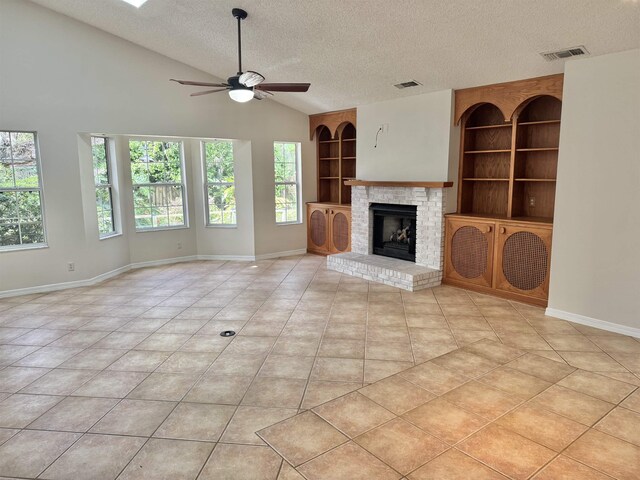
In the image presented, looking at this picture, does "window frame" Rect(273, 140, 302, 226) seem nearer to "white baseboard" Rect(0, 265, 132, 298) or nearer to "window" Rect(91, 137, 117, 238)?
"window" Rect(91, 137, 117, 238)

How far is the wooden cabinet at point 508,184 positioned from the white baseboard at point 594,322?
0.29m

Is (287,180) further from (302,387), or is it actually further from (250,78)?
(302,387)

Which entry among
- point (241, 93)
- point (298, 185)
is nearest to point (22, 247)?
point (241, 93)

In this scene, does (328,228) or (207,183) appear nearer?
(207,183)

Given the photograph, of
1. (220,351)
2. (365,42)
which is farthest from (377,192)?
(220,351)

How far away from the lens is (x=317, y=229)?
8188 millimetres

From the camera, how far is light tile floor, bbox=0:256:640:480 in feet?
7.77

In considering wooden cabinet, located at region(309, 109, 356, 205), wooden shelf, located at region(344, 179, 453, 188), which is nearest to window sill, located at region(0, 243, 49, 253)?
wooden shelf, located at region(344, 179, 453, 188)

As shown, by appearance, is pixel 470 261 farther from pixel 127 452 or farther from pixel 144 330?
pixel 127 452

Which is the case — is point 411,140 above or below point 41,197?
above

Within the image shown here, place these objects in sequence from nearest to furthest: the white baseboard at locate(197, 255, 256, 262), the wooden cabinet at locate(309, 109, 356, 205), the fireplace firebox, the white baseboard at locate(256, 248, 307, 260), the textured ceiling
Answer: the textured ceiling
the fireplace firebox
the wooden cabinet at locate(309, 109, 356, 205)
the white baseboard at locate(197, 255, 256, 262)
the white baseboard at locate(256, 248, 307, 260)

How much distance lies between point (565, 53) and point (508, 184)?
1872 millimetres

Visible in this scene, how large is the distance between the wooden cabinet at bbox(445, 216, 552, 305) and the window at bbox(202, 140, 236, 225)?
12.9 feet

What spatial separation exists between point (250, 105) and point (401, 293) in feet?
13.5
